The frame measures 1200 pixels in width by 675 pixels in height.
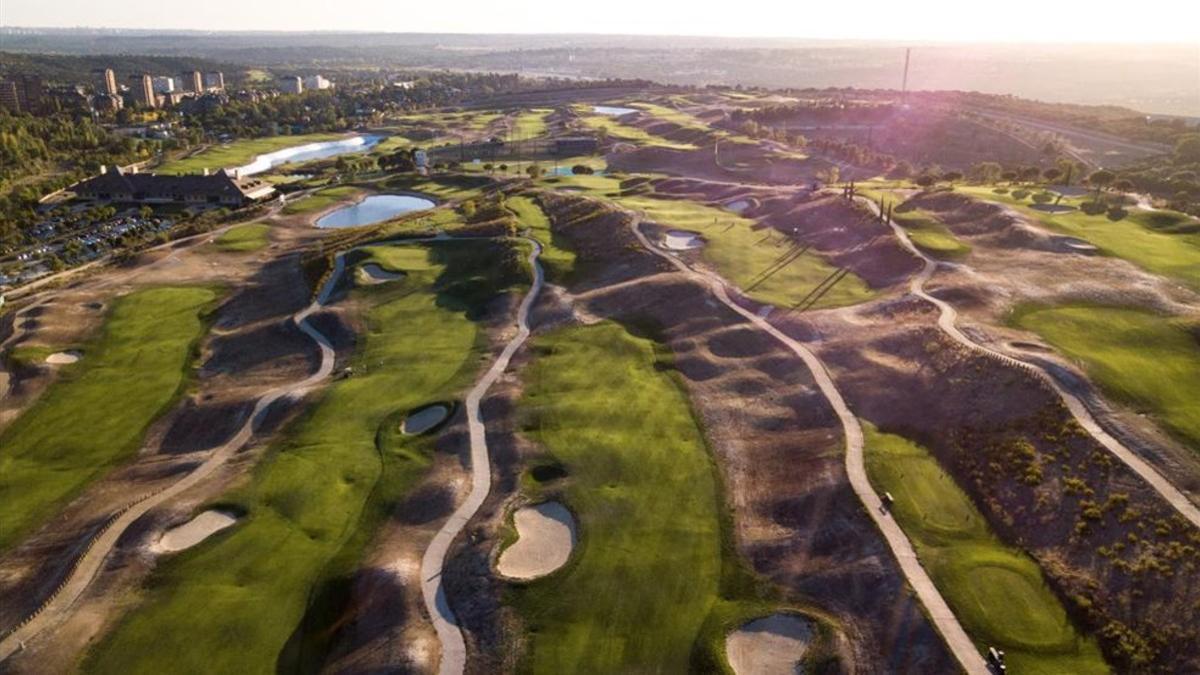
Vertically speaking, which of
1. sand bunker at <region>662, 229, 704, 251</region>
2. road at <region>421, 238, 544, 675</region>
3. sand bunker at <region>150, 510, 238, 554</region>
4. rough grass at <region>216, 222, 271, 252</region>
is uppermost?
sand bunker at <region>662, 229, 704, 251</region>

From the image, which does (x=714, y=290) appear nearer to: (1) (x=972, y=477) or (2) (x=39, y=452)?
(1) (x=972, y=477)

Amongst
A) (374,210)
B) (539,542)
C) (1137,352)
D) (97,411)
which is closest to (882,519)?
(539,542)

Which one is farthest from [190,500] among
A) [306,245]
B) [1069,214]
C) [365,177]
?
Answer: [365,177]

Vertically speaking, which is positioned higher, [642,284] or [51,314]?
[642,284]

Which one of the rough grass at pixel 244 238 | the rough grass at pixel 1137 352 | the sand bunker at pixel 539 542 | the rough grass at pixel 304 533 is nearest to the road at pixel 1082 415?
the rough grass at pixel 1137 352

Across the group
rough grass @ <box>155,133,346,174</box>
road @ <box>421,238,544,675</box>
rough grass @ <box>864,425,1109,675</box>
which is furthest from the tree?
rough grass @ <box>155,133,346,174</box>

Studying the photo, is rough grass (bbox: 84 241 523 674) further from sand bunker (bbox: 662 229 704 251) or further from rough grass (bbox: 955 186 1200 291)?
rough grass (bbox: 955 186 1200 291)
